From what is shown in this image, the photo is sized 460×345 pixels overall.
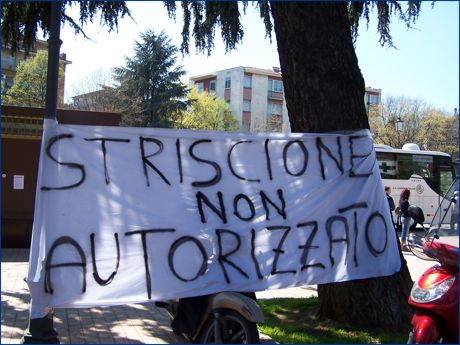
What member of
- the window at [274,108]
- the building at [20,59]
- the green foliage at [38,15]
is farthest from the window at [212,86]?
the green foliage at [38,15]

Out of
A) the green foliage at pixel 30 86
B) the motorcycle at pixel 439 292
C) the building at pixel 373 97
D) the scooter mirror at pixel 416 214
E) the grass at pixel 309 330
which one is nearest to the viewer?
the motorcycle at pixel 439 292

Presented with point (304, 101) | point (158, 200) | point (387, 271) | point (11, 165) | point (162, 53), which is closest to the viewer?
point (158, 200)

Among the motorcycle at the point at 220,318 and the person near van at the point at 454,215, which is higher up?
the person near van at the point at 454,215

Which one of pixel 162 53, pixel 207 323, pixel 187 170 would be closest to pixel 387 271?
pixel 207 323

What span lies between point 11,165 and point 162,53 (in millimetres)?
26760

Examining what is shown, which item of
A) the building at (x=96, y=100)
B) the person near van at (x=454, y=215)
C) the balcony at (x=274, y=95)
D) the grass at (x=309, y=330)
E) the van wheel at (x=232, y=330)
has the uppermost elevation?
the balcony at (x=274, y=95)

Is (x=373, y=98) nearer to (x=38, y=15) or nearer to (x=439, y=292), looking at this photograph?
(x=38, y=15)

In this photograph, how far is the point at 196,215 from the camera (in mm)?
4441

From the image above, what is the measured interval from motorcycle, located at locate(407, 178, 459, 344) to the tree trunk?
4.86 ft

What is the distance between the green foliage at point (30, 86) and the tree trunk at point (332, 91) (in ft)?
96.9

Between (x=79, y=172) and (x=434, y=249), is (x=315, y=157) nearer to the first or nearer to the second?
(x=434, y=249)

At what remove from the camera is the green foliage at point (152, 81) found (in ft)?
118

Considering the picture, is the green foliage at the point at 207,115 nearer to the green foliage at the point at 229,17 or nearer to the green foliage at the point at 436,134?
the green foliage at the point at 436,134

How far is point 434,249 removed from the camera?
4.04 meters
